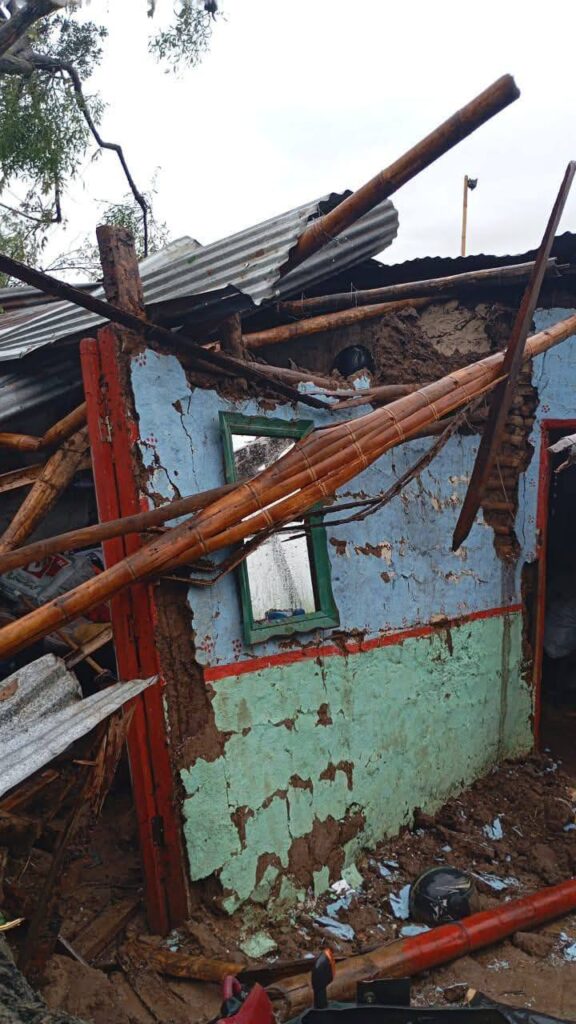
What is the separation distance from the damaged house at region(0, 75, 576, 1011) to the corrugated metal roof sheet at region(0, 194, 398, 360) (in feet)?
0.08

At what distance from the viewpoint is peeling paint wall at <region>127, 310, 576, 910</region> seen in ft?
13.6

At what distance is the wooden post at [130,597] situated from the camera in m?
3.92

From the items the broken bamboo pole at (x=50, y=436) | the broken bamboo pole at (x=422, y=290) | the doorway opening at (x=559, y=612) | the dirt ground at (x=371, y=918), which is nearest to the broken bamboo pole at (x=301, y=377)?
the broken bamboo pole at (x=422, y=290)

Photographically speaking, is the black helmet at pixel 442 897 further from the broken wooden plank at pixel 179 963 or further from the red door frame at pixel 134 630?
the red door frame at pixel 134 630

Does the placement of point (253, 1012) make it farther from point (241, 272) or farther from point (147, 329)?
point (241, 272)

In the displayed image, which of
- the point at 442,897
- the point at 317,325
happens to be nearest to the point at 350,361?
the point at 317,325

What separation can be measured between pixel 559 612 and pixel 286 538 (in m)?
4.04

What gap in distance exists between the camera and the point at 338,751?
16.0 ft

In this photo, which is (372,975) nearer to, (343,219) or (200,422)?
(200,422)

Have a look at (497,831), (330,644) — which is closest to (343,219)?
(330,644)

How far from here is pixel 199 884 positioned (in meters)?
4.12

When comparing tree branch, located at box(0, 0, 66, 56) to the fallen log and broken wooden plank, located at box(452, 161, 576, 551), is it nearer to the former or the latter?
broken wooden plank, located at box(452, 161, 576, 551)

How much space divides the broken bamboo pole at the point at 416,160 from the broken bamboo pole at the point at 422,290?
680mm

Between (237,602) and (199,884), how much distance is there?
1476 millimetres
